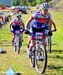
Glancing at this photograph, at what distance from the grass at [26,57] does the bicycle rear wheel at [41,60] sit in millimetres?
59

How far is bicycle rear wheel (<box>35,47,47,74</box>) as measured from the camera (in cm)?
328

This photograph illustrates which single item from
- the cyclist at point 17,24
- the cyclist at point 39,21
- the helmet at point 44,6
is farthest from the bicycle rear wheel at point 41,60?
the helmet at point 44,6

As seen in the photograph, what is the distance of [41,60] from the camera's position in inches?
132

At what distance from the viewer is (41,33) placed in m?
3.24

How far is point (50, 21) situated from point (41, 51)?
402 mm

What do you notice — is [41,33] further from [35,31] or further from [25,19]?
[25,19]

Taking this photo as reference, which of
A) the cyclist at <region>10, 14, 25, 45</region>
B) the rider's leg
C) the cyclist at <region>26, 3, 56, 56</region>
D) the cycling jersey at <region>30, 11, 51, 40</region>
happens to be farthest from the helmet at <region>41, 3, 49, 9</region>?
the rider's leg

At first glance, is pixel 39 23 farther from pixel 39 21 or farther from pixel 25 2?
pixel 25 2

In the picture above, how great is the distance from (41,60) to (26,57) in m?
0.21

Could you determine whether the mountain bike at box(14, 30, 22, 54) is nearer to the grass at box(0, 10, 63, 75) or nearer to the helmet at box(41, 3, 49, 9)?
the grass at box(0, 10, 63, 75)

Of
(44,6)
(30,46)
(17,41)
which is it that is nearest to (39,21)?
(44,6)

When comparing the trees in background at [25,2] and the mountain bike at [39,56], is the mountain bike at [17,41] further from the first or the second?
the trees in background at [25,2]

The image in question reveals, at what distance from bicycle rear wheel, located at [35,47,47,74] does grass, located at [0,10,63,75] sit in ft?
0.19

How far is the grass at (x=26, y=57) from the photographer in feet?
11.0
